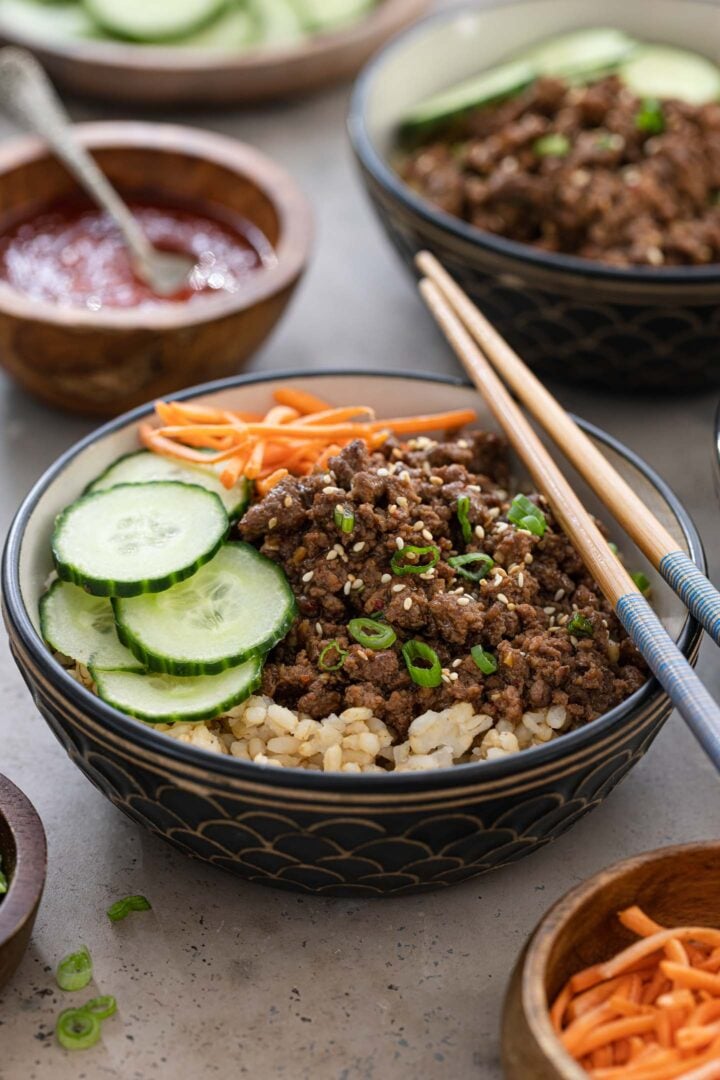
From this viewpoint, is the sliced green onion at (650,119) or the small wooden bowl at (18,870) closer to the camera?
the small wooden bowl at (18,870)

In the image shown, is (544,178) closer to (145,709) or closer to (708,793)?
(708,793)

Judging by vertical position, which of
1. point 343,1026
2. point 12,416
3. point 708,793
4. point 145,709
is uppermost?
point 145,709

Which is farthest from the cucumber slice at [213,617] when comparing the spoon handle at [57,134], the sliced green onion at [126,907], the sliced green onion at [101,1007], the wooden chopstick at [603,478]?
the spoon handle at [57,134]

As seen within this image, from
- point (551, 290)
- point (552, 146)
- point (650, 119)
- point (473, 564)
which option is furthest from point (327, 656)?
point (650, 119)

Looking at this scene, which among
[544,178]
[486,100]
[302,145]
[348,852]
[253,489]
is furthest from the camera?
[302,145]

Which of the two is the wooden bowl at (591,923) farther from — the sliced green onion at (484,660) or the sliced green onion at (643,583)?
the sliced green onion at (643,583)

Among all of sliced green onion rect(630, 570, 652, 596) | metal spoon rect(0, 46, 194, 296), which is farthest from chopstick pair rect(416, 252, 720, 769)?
metal spoon rect(0, 46, 194, 296)

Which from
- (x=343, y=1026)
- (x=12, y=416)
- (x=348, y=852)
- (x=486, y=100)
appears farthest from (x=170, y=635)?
(x=486, y=100)
